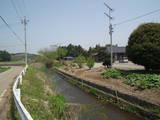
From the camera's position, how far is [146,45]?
579 inches

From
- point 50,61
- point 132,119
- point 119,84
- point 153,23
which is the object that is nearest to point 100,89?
point 119,84

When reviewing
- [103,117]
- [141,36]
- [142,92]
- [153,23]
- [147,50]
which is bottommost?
[103,117]

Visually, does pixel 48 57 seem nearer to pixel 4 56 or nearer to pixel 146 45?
pixel 146 45

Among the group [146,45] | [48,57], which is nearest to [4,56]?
[48,57]

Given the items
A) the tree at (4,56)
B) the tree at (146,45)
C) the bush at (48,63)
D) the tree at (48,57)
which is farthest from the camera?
the tree at (4,56)

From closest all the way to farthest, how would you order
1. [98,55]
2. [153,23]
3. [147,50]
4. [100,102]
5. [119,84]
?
[100,102] < [119,84] < [147,50] < [153,23] < [98,55]

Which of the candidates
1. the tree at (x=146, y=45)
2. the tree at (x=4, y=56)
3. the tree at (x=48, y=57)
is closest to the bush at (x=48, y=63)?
the tree at (x=48, y=57)

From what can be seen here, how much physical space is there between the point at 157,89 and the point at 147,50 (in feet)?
17.7

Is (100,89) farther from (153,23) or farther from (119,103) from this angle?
(153,23)

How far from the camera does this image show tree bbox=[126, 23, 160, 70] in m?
14.5

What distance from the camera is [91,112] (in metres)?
9.19

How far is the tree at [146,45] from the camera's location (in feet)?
47.6

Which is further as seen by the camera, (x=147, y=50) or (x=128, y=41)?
(x=128, y=41)

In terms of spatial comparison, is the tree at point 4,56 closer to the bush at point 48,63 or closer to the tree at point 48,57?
the tree at point 48,57
